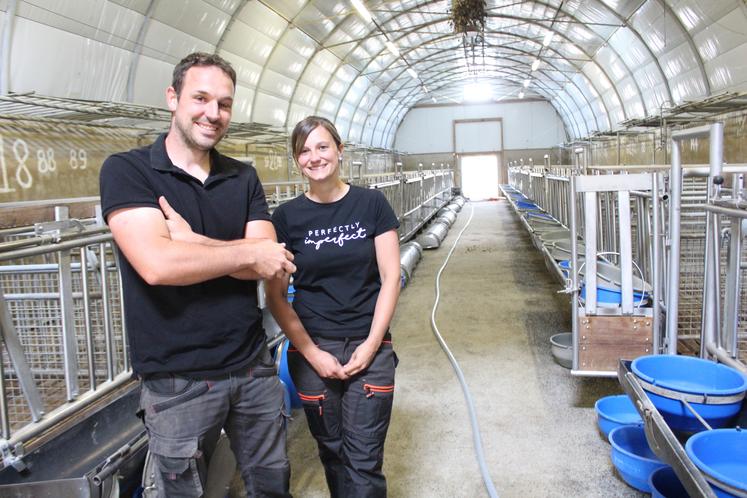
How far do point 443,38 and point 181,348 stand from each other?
18992 millimetres

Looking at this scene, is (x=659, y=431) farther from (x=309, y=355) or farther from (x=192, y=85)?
(x=192, y=85)

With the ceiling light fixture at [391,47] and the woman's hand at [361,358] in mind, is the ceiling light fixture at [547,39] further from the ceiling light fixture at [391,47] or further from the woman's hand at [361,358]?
the woman's hand at [361,358]

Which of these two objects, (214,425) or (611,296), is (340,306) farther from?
(611,296)

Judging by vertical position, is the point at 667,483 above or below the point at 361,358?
below

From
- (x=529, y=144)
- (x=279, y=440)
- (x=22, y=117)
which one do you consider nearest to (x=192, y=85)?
(x=279, y=440)

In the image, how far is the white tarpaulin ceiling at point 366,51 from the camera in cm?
821

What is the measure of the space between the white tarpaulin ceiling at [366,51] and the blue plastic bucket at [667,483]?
810 centimetres

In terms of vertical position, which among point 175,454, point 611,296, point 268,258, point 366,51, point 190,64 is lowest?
point 175,454

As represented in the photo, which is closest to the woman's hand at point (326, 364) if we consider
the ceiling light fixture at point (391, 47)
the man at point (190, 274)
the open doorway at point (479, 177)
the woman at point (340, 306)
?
the woman at point (340, 306)

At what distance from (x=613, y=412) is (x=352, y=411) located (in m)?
2.03

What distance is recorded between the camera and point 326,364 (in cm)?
206

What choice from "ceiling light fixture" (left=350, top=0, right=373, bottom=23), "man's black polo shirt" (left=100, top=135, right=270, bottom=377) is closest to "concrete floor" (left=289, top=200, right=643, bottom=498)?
"man's black polo shirt" (left=100, top=135, right=270, bottom=377)

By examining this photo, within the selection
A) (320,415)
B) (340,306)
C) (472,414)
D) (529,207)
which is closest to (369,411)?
(320,415)

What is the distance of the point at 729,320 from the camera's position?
8.36 ft
